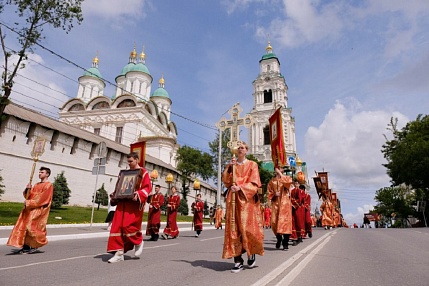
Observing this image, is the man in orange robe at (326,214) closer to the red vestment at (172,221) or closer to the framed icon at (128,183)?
the red vestment at (172,221)

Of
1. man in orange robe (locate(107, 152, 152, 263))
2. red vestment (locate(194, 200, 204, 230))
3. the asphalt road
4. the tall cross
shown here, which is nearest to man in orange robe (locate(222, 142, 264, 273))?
the asphalt road

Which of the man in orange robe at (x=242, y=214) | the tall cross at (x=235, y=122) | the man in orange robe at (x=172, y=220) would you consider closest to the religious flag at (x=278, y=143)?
the man in orange robe at (x=242, y=214)

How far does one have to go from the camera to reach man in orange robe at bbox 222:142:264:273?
4484 millimetres

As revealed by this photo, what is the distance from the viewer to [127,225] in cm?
520

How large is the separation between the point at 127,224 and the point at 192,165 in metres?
33.5

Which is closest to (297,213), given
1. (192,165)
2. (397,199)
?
(192,165)

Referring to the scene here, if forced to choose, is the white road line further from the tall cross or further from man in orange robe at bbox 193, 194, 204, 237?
the tall cross

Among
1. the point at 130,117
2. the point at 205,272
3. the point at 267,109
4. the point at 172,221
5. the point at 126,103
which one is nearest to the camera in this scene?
the point at 205,272

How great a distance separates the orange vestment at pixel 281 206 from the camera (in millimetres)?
7090

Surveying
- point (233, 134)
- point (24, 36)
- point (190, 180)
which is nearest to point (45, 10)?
point (24, 36)

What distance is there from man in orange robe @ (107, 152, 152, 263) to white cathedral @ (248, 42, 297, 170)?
Answer: 56687 mm

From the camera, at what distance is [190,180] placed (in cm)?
3984

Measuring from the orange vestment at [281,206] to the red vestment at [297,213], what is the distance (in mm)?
Answer: 1468

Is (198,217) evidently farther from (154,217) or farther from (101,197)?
(101,197)
